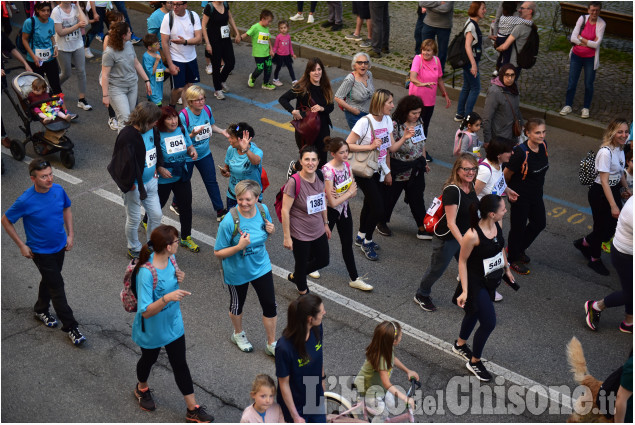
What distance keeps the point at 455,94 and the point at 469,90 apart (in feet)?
4.07

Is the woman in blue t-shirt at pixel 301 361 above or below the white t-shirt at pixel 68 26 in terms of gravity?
below

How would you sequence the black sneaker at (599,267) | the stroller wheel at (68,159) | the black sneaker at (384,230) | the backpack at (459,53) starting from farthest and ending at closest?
the backpack at (459,53) → the stroller wheel at (68,159) → the black sneaker at (384,230) → the black sneaker at (599,267)

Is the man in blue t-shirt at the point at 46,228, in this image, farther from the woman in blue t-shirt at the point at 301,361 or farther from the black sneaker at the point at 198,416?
the woman in blue t-shirt at the point at 301,361

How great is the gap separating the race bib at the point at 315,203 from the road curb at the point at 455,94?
6487mm

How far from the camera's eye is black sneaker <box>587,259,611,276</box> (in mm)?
8461

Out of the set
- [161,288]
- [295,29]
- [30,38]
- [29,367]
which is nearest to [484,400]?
[161,288]

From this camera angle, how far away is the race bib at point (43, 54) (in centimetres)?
1162

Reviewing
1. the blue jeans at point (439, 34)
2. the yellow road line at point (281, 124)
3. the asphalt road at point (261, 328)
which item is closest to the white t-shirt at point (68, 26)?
the asphalt road at point (261, 328)

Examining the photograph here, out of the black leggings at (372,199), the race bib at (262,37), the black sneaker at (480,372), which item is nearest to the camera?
the black sneaker at (480,372)

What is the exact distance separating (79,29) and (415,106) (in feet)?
20.9

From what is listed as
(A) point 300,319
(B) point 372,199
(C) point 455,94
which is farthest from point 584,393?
(C) point 455,94

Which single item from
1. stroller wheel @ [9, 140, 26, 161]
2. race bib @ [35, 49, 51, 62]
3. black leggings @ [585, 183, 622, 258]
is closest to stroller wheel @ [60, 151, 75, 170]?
stroller wheel @ [9, 140, 26, 161]

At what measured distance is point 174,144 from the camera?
802cm

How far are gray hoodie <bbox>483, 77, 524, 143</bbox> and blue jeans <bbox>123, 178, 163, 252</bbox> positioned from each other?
4045mm
